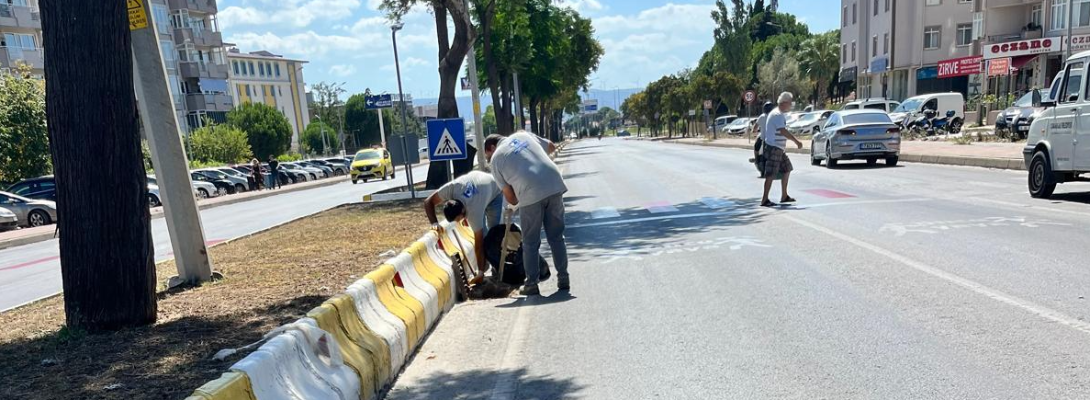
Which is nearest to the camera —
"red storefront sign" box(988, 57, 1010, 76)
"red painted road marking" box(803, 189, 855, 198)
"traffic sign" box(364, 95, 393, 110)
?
"red painted road marking" box(803, 189, 855, 198)

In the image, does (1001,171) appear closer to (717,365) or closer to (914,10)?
(717,365)

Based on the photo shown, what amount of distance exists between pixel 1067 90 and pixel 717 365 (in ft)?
27.9

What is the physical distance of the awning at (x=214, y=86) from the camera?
6031 cm

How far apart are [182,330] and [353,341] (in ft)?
5.29

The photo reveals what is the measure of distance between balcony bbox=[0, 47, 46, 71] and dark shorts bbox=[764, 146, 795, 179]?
46150 millimetres

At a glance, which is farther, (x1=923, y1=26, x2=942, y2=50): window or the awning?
the awning

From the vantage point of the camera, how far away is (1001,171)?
15.0 meters

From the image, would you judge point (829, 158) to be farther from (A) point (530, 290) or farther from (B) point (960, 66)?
(B) point (960, 66)

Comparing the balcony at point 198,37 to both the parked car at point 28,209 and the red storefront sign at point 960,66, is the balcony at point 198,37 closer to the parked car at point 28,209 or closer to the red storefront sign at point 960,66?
the parked car at point 28,209

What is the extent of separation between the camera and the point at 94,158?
4.62 metres

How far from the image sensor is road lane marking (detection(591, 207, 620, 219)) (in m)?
11.8

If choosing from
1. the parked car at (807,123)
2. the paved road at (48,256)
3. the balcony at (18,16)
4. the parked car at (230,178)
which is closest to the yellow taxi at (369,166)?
the parked car at (230,178)

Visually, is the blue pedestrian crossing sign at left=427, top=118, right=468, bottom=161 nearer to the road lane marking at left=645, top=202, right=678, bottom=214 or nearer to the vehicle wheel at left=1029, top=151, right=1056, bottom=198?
the road lane marking at left=645, top=202, right=678, bottom=214

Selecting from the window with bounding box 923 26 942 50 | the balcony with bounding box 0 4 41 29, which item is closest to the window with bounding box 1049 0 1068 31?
the window with bounding box 923 26 942 50
